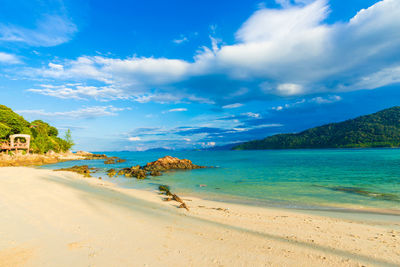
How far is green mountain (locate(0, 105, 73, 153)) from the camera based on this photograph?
195ft

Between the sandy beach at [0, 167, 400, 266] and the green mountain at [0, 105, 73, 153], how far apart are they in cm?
7143

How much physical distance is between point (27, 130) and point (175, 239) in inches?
3608

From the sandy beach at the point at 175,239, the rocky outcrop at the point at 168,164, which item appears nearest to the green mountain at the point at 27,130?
the rocky outcrop at the point at 168,164

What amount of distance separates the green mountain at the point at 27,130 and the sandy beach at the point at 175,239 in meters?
71.4

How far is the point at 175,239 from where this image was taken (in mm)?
7094

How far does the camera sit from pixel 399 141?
17850 cm

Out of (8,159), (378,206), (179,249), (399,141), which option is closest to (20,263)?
(179,249)

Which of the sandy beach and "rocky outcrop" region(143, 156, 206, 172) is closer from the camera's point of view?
the sandy beach

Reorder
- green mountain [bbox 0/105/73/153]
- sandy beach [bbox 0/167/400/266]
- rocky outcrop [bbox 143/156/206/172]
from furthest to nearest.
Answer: green mountain [bbox 0/105/73/153], rocky outcrop [bbox 143/156/206/172], sandy beach [bbox 0/167/400/266]

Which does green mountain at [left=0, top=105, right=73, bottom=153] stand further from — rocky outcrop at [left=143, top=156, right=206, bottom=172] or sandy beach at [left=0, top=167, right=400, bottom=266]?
sandy beach at [left=0, top=167, right=400, bottom=266]

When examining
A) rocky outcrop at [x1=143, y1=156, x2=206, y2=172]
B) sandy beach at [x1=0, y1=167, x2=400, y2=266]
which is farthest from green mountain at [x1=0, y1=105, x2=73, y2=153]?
sandy beach at [x1=0, y1=167, x2=400, y2=266]

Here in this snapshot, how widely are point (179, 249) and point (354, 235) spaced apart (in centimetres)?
778

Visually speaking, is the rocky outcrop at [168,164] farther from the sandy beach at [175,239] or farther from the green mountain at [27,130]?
the green mountain at [27,130]

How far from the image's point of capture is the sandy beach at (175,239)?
18.4ft
